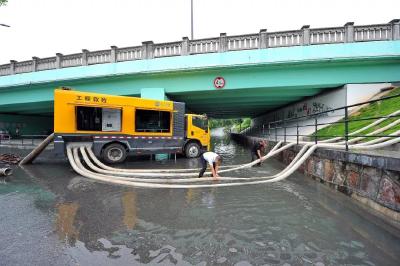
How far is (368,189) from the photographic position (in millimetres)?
4629

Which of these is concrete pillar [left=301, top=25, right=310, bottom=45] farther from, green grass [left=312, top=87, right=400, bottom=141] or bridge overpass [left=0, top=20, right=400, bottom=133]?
green grass [left=312, top=87, right=400, bottom=141]

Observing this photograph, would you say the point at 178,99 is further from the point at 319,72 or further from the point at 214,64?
the point at 319,72

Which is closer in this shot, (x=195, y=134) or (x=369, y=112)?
(x=369, y=112)

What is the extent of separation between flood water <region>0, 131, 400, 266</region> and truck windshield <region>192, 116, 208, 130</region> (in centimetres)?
703

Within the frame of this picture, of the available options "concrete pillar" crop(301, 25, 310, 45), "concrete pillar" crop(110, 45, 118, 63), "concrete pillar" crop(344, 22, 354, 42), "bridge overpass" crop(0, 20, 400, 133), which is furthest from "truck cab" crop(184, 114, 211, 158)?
"concrete pillar" crop(344, 22, 354, 42)

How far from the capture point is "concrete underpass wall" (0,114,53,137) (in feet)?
84.3

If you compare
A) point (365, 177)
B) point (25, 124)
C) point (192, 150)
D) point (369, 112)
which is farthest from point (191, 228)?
point (25, 124)

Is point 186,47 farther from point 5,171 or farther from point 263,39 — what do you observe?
point 5,171

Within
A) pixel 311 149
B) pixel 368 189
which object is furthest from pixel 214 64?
pixel 368 189

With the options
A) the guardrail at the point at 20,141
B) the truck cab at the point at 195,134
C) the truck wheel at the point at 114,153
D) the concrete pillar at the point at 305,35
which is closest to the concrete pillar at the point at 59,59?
the guardrail at the point at 20,141

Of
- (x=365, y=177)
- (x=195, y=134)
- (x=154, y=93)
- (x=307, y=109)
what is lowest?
(x=365, y=177)

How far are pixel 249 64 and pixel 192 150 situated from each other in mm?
5310

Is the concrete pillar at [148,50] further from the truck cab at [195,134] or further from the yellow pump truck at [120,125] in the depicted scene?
the truck cab at [195,134]

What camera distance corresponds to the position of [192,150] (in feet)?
42.7
